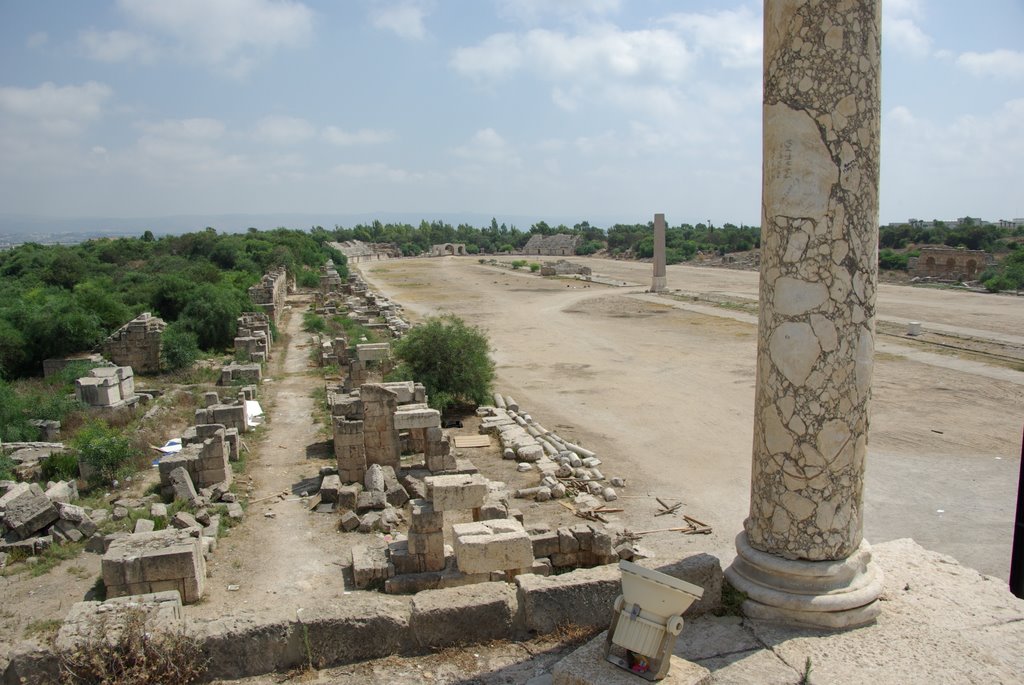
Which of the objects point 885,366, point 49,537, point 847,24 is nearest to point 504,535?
point 847,24

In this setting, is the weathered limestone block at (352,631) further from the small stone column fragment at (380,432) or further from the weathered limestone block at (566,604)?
the small stone column fragment at (380,432)

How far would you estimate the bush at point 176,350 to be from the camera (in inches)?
905

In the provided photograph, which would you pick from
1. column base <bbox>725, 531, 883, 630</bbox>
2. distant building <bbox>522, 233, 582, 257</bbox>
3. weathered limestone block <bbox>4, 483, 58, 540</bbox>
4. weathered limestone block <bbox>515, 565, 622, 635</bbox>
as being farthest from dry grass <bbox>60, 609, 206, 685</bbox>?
distant building <bbox>522, 233, 582, 257</bbox>

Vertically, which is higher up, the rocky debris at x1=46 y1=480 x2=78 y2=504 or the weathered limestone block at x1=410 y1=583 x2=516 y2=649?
the weathered limestone block at x1=410 y1=583 x2=516 y2=649

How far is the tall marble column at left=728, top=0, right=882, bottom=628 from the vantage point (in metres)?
4.81

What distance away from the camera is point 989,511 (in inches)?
463

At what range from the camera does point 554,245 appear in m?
112

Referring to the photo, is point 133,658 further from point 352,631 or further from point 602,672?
point 602,672

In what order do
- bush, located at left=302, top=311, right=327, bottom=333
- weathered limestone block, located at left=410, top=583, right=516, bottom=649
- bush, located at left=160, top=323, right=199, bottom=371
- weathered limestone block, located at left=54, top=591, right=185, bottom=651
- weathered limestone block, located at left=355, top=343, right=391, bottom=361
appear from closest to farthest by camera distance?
weathered limestone block, located at left=54, top=591, right=185, bottom=651 < weathered limestone block, located at left=410, top=583, right=516, bottom=649 < weathered limestone block, located at left=355, top=343, right=391, bottom=361 < bush, located at left=160, top=323, right=199, bottom=371 < bush, located at left=302, top=311, right=327, bottom=333

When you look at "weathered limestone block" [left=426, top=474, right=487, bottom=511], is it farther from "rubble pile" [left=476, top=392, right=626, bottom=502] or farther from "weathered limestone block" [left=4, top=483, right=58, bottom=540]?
"weathered limestone block" [left=4, top=483, right=58, bottom=540]

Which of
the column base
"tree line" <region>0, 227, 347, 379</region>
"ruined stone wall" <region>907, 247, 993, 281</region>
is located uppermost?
"ruined stone wall" <region>907, 247, 993, 281</region>

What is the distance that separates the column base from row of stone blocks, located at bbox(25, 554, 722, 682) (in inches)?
13.4

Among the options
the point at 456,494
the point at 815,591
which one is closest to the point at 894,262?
the point at 456,494

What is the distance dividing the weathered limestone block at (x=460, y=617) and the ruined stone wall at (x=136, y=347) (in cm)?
2023
